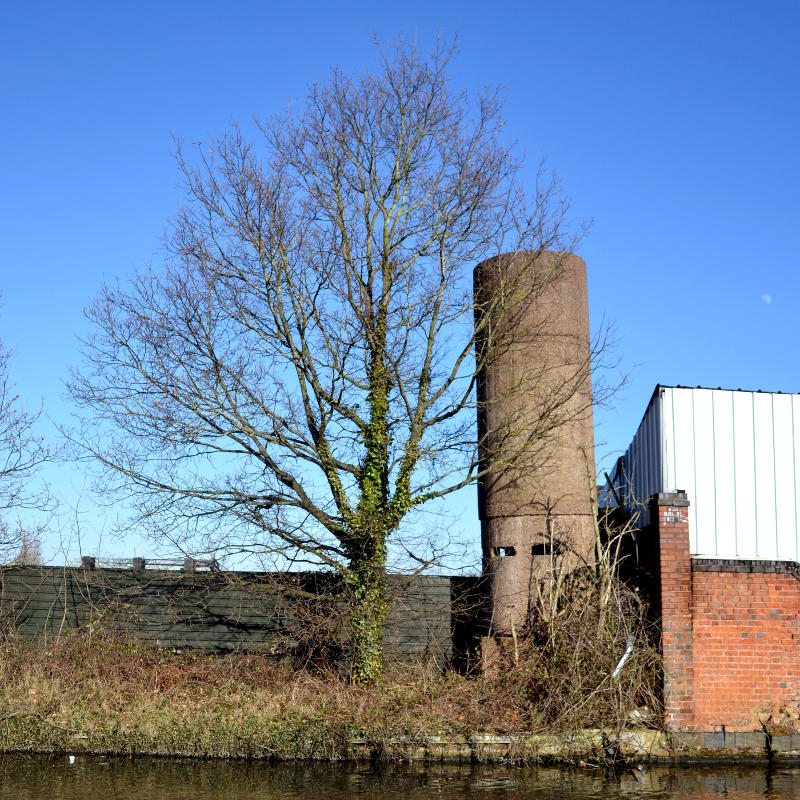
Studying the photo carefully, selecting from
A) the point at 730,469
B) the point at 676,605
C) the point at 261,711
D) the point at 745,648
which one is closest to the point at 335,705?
the point at 261,711

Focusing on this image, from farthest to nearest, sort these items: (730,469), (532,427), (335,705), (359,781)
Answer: (730,469) < (532,427) < (335,705) < (359,781)

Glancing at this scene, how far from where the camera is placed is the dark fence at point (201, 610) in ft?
54.4

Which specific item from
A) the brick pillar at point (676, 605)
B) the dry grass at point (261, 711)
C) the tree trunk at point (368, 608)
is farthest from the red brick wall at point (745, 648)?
the tree trunk at point (368, 608)

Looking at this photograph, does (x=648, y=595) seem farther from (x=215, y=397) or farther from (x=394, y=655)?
(x=215, y=397)

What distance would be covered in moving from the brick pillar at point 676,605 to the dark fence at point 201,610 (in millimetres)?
3511

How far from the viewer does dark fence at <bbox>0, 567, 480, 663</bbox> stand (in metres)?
16.6

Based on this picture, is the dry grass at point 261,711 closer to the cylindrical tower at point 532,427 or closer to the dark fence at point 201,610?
the dark fence at point 201,610

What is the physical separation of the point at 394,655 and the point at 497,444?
4046 millimetres

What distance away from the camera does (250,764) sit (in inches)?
515

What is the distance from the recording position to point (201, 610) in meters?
17.1

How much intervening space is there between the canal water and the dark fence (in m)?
3.63

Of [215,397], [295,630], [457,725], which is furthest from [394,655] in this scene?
[215,397]

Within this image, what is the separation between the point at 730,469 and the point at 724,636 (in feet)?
11.1

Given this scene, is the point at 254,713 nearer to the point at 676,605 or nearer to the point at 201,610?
the point at 201,610
